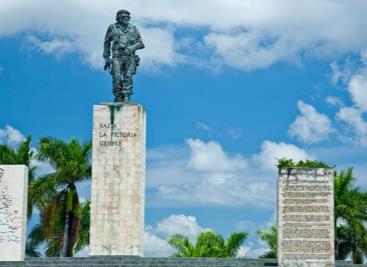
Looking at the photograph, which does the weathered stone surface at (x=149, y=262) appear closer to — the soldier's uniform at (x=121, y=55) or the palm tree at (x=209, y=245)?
the soldier's uniform at (x=121, y=55)

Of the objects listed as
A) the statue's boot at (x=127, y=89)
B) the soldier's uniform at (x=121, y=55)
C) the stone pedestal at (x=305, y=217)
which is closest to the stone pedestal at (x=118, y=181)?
the statue's boot at (x=127, y=89)

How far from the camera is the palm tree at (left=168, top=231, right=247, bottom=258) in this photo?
39844 millimetres

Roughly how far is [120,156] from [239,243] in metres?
12.6

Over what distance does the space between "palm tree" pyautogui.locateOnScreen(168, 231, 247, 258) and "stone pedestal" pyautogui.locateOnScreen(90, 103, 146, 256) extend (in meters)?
11.4

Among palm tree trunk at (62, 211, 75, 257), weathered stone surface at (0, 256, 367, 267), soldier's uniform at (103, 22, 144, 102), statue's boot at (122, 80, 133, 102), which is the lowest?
weathered stone surface at (0, 256, 367, 267)

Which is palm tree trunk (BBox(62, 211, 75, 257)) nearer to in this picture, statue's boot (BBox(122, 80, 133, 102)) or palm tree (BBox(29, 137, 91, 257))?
palm tree (BBox(29, 137, 91, 257))

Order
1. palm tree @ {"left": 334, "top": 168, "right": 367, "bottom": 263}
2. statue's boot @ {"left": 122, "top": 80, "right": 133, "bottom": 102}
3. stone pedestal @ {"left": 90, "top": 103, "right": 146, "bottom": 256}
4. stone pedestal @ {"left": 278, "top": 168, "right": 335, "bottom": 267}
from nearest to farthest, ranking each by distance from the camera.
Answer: stone pedestal @ {"left": 278, "top": 168, "right": 335, "bottom": 267}, stone pedestal @ {"left": 90, "top": 103, "right": 146, "bottom": 256}, statue's boot @ {"left": 122, "top": 80, "right": 133, "bottom": 102}, palm tree @ {"left": 334, "top": 168, "right": 367, "bottom": 263}

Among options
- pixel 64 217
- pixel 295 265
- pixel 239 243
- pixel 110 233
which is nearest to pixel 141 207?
pixel 110 233

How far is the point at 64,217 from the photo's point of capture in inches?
1480

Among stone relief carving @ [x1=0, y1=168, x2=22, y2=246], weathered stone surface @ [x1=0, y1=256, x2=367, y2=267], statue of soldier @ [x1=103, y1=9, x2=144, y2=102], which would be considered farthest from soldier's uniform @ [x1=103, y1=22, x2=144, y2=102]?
weathered stone surface @ [x1=0, y1=256, x2=367, y2=267]

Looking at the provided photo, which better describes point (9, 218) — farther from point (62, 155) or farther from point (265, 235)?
point (265, 235)

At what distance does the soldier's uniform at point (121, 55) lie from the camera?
98.1ft

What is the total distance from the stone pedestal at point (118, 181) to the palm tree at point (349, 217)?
1100 cm

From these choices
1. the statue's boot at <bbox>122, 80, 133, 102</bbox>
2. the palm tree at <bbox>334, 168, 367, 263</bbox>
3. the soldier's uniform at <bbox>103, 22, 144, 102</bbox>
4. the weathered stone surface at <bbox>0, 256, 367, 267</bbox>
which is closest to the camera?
the weathered stone surface at <bbox>0, 256, 367, 267</bbox>
